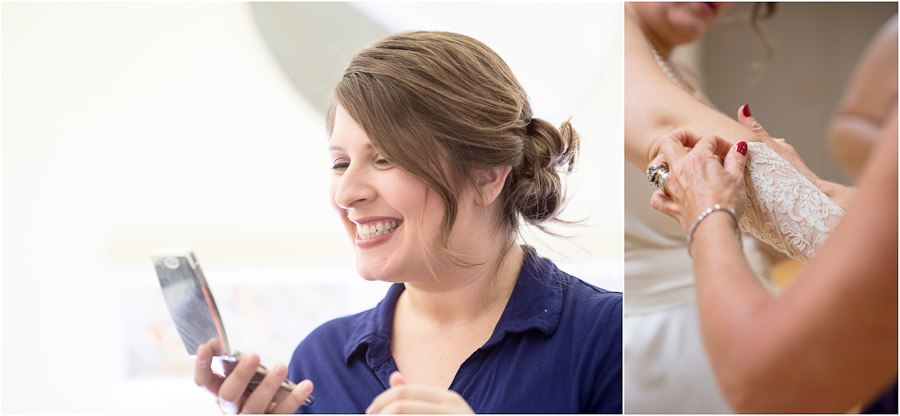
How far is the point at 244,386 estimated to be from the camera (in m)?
0.95

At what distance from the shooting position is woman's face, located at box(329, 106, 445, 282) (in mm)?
957

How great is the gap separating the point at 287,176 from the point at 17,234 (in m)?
0.42

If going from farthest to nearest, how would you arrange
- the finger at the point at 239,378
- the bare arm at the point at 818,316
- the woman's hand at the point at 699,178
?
the finger at the point at 239,378 → the woman's hand at the point at 699,178 → the bare arm at the point at 818,316

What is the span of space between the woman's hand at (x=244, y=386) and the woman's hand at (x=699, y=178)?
54 cm

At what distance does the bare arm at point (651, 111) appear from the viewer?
3.18ft

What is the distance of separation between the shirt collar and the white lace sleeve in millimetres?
287

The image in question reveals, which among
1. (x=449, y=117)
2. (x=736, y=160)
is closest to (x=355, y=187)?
(x=449, y=117)

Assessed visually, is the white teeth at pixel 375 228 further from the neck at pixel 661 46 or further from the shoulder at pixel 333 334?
the neck at pixel 661 46

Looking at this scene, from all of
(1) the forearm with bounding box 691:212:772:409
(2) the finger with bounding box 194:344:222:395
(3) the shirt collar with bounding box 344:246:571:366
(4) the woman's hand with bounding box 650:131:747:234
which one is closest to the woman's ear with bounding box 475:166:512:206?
(3) the shirt collar with bounding box 344:246:571:366

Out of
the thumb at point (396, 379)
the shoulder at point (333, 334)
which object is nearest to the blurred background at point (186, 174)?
the shoulder at point (333, 334)

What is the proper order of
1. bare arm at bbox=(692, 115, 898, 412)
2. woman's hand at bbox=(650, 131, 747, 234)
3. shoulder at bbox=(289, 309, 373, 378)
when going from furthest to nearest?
1. shoulder at bbox=(289, 309, 373, 378)
2. woman's hand at bbox=(650, 131, 747, 234)
3. bare arm at bbox=(692, 115, 898, 412)

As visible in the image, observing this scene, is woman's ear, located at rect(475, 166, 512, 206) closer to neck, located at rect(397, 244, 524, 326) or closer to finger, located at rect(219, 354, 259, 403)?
neck, located at rect(397, 244, 524, 326)

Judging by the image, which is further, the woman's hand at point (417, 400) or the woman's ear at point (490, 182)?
the woman's ear at point (490, 182)

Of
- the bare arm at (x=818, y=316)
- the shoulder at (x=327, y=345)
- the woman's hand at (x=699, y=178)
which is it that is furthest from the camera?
the shoulder at (x=327, y=345)
